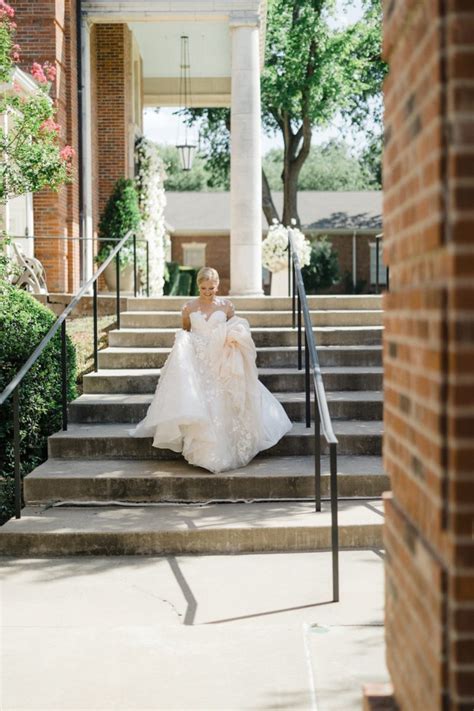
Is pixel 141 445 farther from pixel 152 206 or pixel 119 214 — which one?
pixel 152 206

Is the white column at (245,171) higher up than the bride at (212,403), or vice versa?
the white column at (245,171)

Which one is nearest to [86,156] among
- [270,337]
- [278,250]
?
[278,250]

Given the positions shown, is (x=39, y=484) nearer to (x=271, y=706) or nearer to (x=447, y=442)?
(x=271, y=706)

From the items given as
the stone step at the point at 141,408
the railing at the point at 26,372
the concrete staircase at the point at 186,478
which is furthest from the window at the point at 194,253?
the stone step at the point at 141,408

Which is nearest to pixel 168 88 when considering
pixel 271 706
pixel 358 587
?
pixel 358 587

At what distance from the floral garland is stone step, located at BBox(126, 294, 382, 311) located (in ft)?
19.8

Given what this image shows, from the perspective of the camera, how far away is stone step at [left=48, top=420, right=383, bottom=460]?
7766 mm

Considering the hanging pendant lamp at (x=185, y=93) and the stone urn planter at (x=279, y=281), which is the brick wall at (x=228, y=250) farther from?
the stone urn planter at (x=279, y=281)

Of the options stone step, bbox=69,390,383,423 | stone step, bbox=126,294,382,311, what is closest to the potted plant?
stone step, bbox=126,294,382,311

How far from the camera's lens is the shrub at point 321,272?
34.4 metres

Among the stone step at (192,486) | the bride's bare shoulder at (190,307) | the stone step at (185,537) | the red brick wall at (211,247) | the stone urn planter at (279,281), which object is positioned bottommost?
the stone step at (185,537)

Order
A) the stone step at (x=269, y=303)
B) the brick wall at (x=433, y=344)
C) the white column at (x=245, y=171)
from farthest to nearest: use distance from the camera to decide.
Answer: the white column at (x=245, y=171)
the stone step at (x=269, y=303)
the brick wall at (x=433, y=344)

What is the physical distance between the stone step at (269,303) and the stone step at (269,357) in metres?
1.74

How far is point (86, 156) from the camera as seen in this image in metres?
15.8
